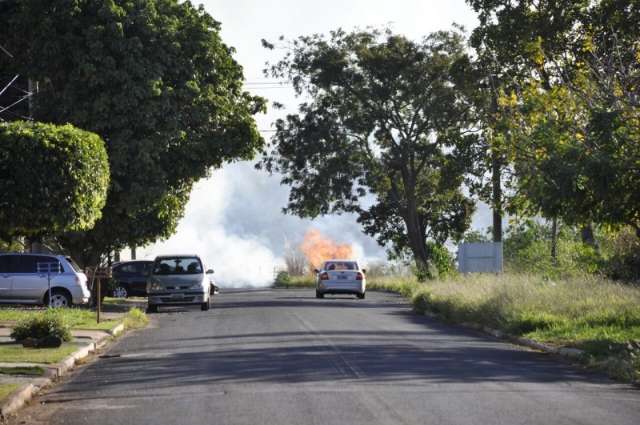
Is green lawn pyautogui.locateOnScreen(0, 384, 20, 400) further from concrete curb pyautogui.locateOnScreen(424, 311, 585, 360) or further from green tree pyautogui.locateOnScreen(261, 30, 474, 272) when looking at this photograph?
green tree pyautogui.locateOnScreen(261, 30, 474, 272)

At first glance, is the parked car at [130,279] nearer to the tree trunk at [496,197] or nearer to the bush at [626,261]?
the tree trunk at [496,197]

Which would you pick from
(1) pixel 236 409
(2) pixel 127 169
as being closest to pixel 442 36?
(2) pixel 127 169

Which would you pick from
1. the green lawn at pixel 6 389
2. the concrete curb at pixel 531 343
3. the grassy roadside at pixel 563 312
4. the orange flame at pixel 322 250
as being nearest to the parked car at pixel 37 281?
the grassy roadside at pixel 563 312

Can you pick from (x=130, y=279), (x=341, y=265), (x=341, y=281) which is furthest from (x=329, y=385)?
(x=130, y=279)

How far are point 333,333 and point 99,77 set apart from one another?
14205 mm

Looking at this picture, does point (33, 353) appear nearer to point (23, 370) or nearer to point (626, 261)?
point (23, 370)

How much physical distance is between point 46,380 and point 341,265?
32.6m

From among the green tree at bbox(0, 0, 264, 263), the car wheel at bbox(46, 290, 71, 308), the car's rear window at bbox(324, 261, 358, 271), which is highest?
the green tree at bbox(0, 0, 264, 263)

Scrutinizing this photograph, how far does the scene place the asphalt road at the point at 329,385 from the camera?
11328 mm

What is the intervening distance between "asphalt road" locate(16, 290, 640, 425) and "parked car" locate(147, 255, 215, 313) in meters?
11.3

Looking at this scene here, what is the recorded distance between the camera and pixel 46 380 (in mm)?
14805

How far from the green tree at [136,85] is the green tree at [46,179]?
1525 cm

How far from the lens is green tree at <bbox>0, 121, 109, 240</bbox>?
16688mm

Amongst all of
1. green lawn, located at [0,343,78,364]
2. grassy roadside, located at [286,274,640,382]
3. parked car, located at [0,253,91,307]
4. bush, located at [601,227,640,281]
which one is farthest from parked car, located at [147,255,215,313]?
green lawn, located at [0,343,78,364]
